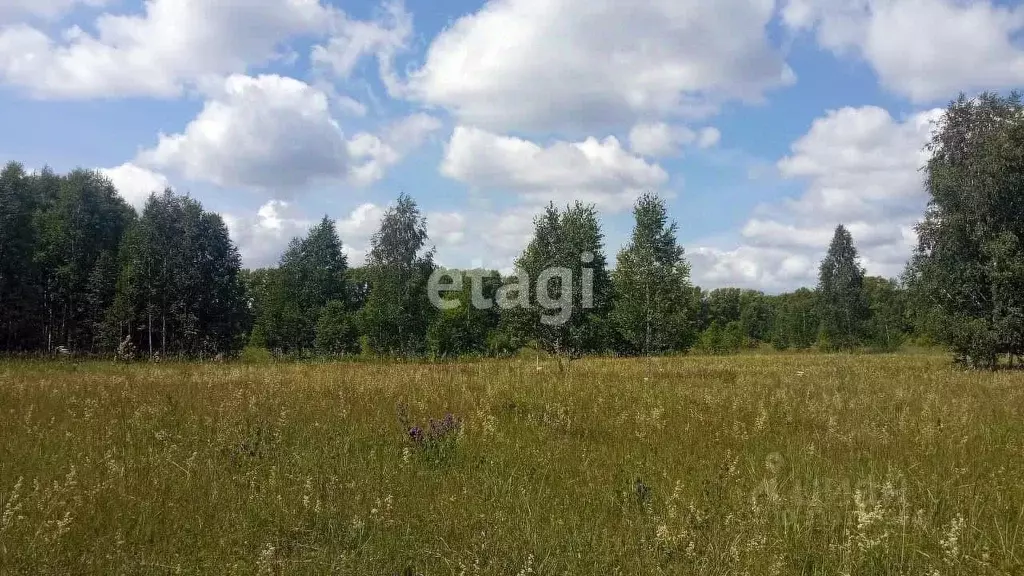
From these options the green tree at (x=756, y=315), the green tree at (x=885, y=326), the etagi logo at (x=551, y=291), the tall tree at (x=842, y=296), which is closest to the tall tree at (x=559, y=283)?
the etagi logo at (x=551, y=291)

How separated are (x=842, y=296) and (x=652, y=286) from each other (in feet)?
143

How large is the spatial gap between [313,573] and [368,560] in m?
0.31

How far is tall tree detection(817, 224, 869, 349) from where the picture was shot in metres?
61.5

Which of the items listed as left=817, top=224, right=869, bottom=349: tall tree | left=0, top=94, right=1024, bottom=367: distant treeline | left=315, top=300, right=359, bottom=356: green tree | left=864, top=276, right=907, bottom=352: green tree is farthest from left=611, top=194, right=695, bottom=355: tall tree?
left=864, top=276, right=907, bottom=352: green tree

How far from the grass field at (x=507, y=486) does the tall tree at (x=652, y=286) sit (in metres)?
19.5

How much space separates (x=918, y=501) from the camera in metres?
4.16

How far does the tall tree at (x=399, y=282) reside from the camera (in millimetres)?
42500

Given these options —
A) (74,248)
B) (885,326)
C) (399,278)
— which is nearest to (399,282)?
(399,278)

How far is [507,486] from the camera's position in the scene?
14.9 feet

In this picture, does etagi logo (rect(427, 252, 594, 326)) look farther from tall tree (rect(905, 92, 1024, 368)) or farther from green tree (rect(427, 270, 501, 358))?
tall tree (rect(905, 92, 1024, 368))

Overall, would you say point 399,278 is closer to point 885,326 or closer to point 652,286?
point 652,286

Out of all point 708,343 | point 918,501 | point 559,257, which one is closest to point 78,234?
point 559,257

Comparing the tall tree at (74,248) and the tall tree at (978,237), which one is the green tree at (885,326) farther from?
the tall tree at (74,248)

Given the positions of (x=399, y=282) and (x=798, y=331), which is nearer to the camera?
(x=399, y=282)
